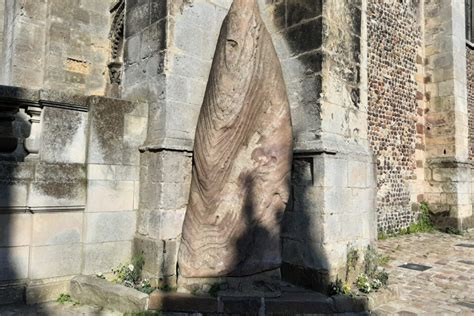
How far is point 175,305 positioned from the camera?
10.9 feet

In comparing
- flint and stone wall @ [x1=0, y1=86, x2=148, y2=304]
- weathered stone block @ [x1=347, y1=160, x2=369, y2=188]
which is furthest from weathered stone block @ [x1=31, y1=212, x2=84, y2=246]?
weathered stone block @ [x1=347, y1=160, x2=369, y2=188]

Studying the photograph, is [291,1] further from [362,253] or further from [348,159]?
[362,253]

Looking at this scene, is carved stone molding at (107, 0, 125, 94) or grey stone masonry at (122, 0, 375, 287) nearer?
grey stone masonry at (122, 0, 375, 287)

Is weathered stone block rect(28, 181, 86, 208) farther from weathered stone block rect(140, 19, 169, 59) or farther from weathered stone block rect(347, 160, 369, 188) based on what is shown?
weathered stone block rect(347, 160, 369, 188)

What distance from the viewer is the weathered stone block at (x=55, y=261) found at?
11.3ft

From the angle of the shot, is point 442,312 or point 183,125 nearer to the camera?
point 442,312

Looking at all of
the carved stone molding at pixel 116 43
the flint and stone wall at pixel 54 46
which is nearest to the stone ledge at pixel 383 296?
the carved stone molding at pixel 116 43

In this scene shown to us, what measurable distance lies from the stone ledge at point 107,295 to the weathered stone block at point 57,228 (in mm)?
395

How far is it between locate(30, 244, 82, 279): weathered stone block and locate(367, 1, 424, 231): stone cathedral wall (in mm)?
6868

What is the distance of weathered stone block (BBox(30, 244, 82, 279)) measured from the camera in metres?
3.44

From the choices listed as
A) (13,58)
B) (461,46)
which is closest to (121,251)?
(13,58)

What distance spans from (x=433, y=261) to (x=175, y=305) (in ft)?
15.5

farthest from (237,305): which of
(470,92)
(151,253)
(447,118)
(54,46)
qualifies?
(470,92)

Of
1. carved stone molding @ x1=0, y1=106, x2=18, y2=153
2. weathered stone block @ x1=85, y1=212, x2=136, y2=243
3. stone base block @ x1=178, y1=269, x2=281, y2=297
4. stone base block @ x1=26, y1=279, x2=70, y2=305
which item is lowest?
stone base block @ x1=26, y1=279, x2=70, y2=305
